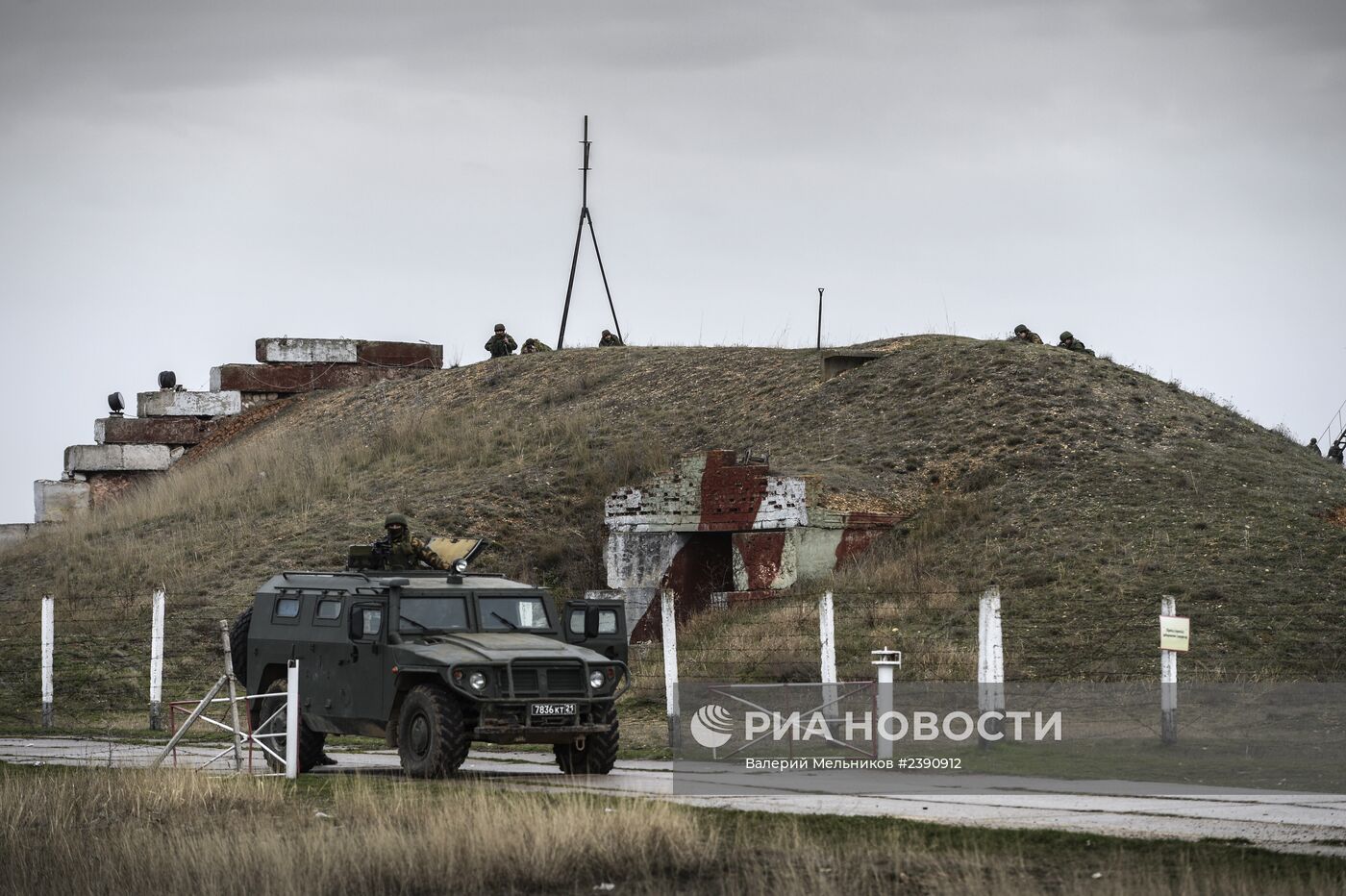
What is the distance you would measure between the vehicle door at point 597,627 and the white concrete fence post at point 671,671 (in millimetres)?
689

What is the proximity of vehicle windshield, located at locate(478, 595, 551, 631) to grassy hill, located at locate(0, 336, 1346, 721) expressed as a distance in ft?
20.5

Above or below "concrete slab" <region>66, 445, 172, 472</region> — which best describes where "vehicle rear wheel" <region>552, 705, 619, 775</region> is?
below

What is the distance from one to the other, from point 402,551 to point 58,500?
26249 millimetres

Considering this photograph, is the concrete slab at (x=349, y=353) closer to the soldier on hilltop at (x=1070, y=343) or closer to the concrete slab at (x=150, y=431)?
the concrete slab at (x=150, y=431)

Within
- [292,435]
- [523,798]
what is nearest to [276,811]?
[523,798]

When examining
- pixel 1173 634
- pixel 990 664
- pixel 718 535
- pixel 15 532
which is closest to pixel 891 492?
pixel 718 535

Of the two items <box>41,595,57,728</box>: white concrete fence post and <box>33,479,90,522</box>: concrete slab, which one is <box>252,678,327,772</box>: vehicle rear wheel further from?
<box>33,479,90,522</box>: concrete slab

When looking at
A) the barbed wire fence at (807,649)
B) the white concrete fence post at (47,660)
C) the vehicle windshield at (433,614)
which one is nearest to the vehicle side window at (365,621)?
the vehicle windshield at (433,614)

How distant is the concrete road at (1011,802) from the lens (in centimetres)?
1089

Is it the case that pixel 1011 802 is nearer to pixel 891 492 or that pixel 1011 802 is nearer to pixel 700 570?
pixel 700 570

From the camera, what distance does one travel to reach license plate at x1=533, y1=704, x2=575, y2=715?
1491 cm

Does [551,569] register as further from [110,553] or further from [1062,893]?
[1062,893]

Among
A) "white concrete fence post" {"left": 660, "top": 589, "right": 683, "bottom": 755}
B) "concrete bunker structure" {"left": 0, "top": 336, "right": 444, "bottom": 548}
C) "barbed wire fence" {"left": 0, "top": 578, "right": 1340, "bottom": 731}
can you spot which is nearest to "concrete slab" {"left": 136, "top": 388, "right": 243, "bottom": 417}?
"concrete bunker structure" {"left": 0, "top": 336, "right": 444, "bottom": 548}

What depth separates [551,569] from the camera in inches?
1196
